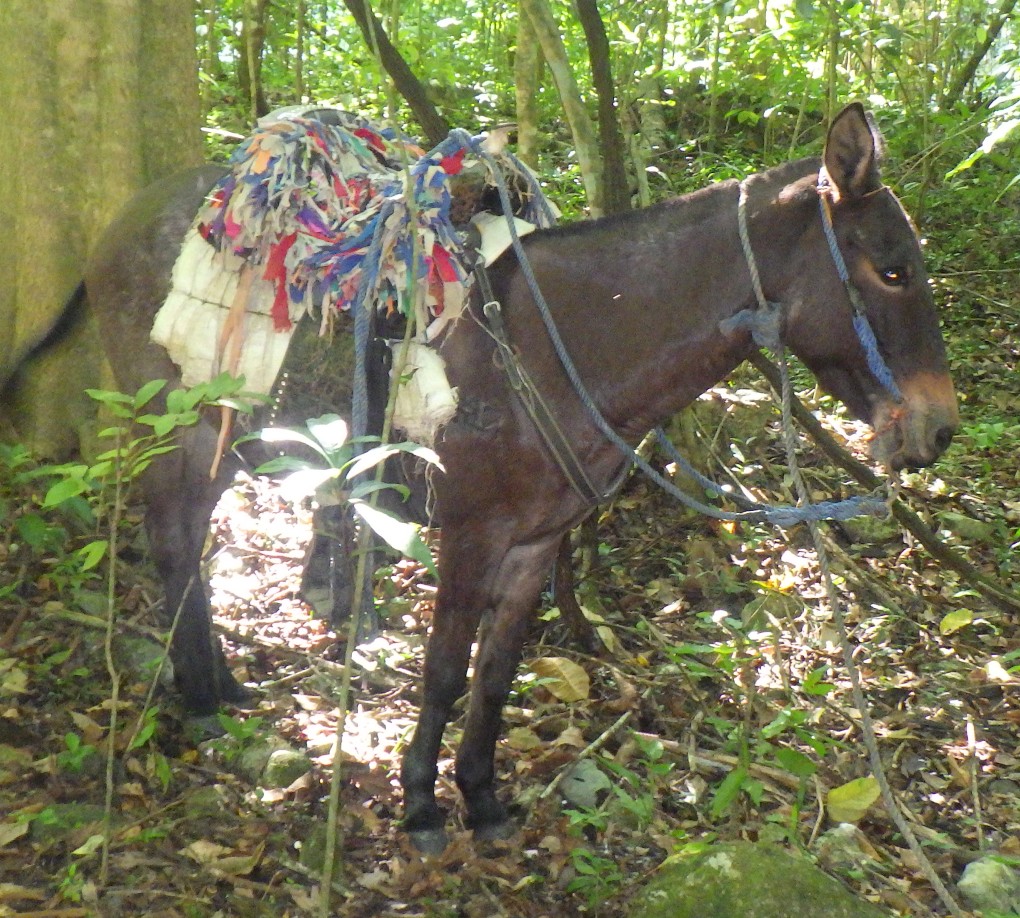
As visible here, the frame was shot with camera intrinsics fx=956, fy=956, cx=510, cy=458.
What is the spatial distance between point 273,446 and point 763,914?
2.33 meters

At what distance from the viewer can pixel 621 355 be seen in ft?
9.56

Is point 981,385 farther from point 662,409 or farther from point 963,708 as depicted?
point 662,409

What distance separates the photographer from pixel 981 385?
702 centimetres

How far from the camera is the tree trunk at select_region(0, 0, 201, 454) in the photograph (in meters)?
4.11

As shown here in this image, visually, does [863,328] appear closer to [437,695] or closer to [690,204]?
[690,204]

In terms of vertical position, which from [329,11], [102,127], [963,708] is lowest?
[963,708]

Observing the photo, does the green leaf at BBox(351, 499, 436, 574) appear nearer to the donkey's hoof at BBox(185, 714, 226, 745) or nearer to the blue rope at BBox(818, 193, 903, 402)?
the blue rope at BBox(818, 193, 903, 402)

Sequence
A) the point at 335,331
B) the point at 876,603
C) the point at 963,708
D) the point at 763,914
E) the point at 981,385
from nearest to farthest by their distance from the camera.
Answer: the point at 763,914
the point at 335,331
the point at 963,708
the point at 876,603
the point at 981,385

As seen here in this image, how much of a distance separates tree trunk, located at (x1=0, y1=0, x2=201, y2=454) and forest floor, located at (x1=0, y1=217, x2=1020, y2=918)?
0.59 m

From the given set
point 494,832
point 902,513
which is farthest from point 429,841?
point 902,513

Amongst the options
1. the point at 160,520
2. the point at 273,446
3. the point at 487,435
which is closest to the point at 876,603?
the point at 487,435

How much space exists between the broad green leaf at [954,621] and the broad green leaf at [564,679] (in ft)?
6.00

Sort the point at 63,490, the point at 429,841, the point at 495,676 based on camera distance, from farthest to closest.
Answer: the point at 495,676 < the point at 429,841 < the point at 63,490

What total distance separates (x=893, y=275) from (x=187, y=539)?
8.48 ft
